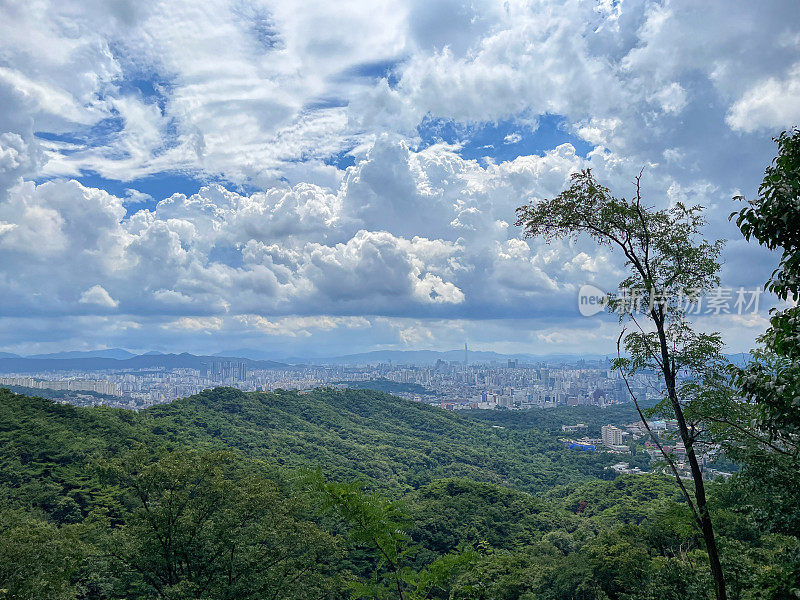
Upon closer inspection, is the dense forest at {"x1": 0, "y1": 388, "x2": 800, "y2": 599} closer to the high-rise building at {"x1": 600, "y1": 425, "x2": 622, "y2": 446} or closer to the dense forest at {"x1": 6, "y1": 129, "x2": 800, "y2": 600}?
the dense forest at {"x1": 6, "y1": 129, "x2": 800, "y2": 600}

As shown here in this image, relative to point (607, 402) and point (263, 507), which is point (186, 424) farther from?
point (607, 402)

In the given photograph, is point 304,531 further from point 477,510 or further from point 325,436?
point 325,436

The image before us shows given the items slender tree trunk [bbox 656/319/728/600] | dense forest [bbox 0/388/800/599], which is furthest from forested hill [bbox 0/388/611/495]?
slender tree trunk [bbox 656/319/728/600]

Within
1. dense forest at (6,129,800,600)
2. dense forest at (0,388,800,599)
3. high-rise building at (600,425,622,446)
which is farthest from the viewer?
A: high-rise building at (600,425,622,446)

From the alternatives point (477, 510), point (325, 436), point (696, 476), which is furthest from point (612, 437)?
point (696, 476)

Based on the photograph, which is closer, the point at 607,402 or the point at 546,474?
the point at 546,474

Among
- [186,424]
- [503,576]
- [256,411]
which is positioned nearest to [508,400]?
[256,411]

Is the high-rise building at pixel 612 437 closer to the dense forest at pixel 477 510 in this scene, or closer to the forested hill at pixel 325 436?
the forested hill at pixel 325 436
